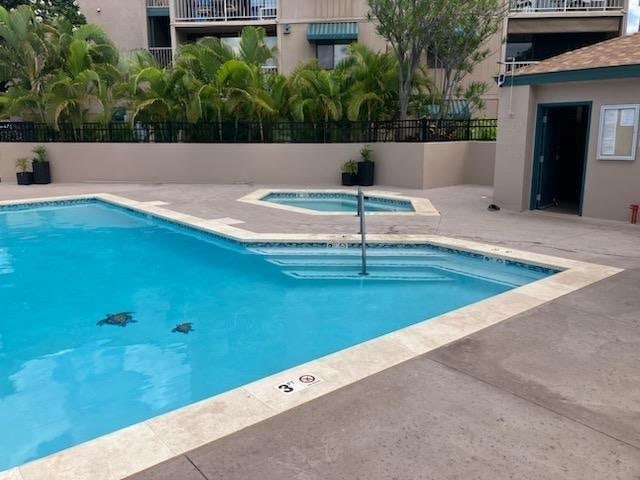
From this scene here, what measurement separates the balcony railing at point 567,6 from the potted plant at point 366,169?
923 centimetres

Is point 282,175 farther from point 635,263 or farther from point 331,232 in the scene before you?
point 635,263

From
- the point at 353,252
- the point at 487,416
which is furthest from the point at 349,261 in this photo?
the point at 487,416

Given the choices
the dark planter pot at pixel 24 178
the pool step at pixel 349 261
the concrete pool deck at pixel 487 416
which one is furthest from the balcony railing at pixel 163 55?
the concrete pool deck at pixel 487 416

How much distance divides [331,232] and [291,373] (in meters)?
5.95

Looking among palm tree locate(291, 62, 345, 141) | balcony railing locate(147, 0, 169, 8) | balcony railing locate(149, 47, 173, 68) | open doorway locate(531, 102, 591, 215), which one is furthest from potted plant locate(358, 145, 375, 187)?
balcony railing locate(147, 0, 169, 8)

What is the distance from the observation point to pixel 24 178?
18.2 m

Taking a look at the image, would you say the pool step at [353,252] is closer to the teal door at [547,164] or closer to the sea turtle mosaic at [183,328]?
the sea turtle mosaic at [183,328]

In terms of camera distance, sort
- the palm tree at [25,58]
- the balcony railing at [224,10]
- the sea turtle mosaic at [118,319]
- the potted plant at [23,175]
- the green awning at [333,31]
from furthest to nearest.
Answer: the balcony railing at [224,10] → the green awning at [333,31] → the potted plant at [23,175] → the palm tree at [25,58] → the sea turtle mosaic at [118,319]

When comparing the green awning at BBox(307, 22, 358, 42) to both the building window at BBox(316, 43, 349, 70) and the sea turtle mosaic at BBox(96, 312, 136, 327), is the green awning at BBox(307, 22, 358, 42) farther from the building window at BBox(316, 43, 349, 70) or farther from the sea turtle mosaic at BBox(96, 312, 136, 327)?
the sea turtle mosaic at BBox(96, 312, 136, 327)

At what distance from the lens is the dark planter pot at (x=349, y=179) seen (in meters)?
17.2

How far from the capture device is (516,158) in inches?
468

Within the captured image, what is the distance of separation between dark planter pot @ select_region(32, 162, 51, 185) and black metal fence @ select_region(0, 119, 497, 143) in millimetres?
1262

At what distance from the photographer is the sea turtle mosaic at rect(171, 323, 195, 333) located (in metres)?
6.47

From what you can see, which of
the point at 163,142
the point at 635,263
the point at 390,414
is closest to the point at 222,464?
the point at 390,414
